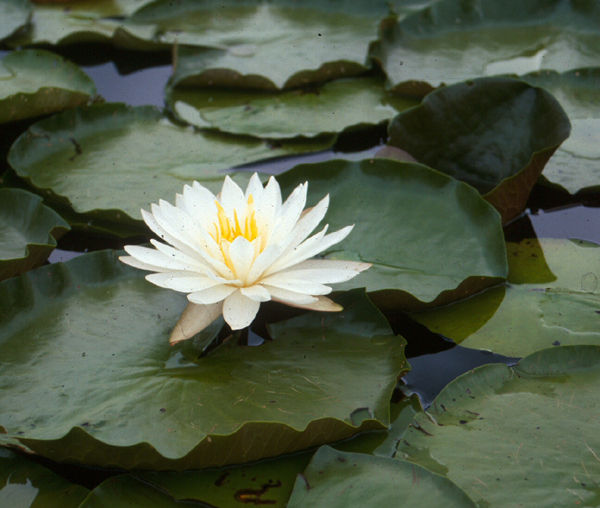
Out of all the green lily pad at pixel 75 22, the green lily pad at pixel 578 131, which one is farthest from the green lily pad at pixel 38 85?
the green lily pad at pixel 578 131

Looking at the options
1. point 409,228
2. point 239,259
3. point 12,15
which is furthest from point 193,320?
point 12,15

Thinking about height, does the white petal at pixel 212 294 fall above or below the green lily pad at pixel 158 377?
above

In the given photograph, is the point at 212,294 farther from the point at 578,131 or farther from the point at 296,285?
the point at 578,131

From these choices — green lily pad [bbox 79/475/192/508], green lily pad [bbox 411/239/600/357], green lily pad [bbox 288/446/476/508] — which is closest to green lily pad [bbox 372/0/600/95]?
green lily pad [bbox 411/239/600/357]

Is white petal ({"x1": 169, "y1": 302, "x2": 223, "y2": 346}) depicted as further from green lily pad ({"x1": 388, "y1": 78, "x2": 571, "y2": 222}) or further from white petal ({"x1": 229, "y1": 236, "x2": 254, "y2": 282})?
green lily pad ({"x1": 388, "y1": 78, "x2": 571, "y2": 222})

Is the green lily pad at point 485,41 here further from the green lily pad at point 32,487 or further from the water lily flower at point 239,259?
the green lily pad at point 32,487

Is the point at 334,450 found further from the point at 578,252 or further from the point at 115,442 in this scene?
the point at 578,252
